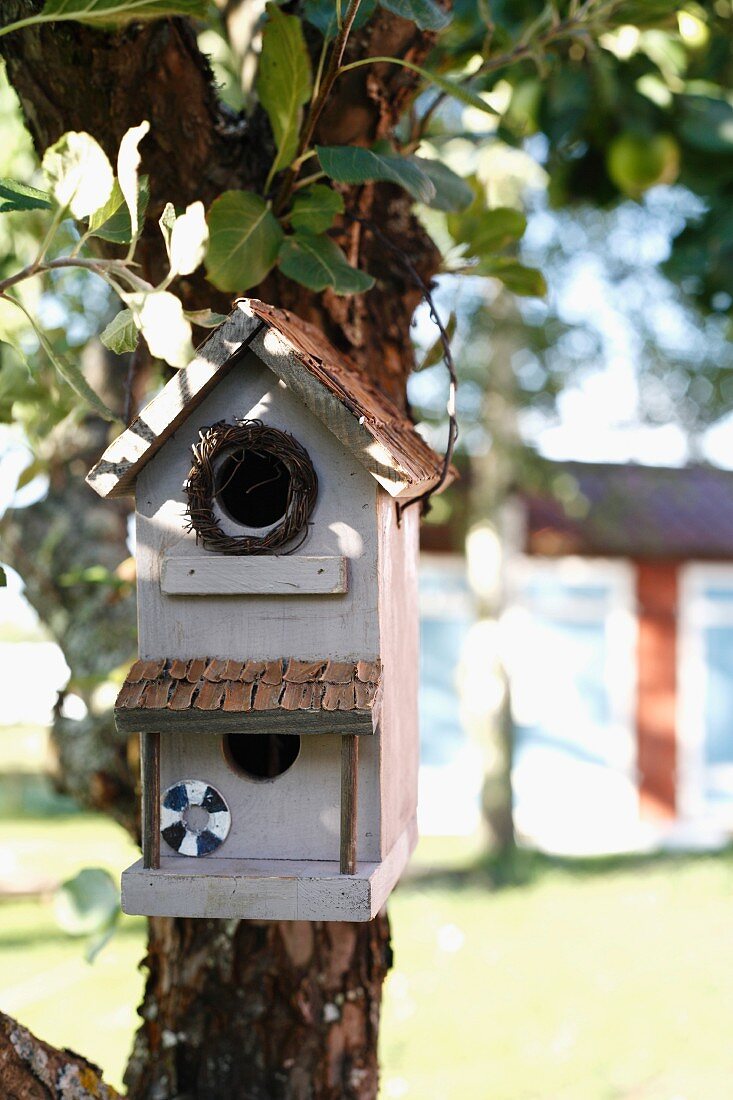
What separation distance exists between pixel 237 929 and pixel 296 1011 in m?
0.16

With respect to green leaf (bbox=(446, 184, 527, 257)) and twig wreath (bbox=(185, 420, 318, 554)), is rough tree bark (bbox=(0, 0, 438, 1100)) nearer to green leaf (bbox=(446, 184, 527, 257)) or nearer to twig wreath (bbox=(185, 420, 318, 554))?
green leaf (bbox=(446, 184, 527, 257))

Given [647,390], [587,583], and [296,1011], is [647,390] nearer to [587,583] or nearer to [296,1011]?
[587,583]

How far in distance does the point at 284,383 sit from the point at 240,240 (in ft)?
0.72

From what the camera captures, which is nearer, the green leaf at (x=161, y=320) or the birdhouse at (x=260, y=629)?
the green leaf at (x=161, y=320)

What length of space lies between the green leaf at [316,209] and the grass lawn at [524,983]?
2.41m

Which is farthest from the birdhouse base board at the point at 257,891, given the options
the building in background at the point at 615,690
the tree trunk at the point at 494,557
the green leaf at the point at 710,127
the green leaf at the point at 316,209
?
the building in background at the point at 615,690

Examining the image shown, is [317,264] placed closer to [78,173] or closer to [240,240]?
[240,240]

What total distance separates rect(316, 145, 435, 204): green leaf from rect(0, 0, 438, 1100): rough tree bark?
30 centimetres

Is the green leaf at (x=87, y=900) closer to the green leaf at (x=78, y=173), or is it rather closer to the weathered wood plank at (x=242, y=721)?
the weathered wood plank at (x=242, y=721)

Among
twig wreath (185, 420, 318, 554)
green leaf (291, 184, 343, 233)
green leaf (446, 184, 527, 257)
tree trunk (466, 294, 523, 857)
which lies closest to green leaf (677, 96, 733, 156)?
green leaf (446, 184, 527, 257)

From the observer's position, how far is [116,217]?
1310mm

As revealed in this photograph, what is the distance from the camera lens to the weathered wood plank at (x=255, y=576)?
1394 millimetres

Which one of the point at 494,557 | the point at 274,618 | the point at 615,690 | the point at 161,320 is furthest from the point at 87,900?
the point at 615,690

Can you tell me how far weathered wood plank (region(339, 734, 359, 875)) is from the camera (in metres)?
1.34
